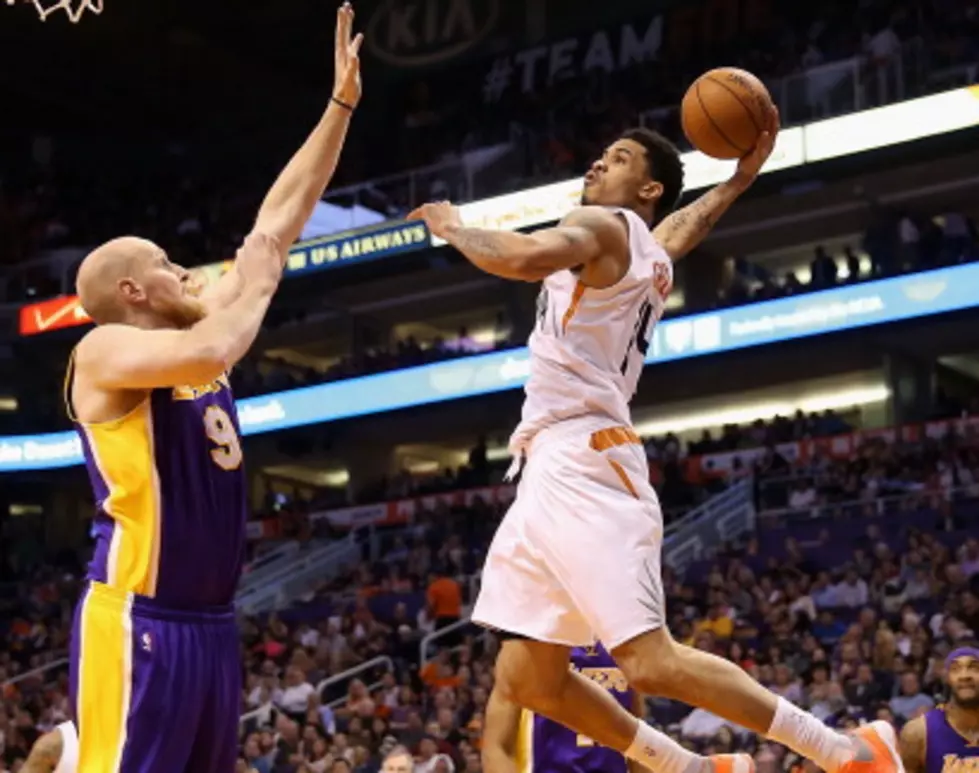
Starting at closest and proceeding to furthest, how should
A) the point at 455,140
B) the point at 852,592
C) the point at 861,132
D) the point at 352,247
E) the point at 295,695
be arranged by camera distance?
the point at 852,592 → the point at 295,695 → the point at 861,132 → the point at 352,247 → the point at 455,140

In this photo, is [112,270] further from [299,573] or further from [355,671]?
[299,573]

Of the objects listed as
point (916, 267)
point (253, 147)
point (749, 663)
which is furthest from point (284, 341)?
point (749, 663)

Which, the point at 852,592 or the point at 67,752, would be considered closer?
the point at 67,752

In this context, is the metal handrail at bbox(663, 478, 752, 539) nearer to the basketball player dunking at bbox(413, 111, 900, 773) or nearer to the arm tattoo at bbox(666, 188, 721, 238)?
the arm tattoo at bbox(666, 188, 721, 238)

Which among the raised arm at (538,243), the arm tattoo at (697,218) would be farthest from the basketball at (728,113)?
the raised arm at (538,243)

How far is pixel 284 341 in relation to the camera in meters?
29.3

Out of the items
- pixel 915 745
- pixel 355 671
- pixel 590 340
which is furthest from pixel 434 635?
pixel 590 340

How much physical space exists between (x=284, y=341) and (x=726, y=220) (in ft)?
31.2

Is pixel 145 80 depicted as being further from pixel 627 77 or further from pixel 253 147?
pixel 627 77

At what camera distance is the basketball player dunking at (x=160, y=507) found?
363 centimetres

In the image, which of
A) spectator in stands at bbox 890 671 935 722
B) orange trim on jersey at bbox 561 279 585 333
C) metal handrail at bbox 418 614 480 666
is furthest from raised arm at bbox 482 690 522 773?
metal handrail at bbox 418 614 480 666

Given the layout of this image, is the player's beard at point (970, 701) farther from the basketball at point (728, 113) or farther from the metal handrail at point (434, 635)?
the metal handrail at point (434, 635)

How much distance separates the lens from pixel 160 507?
3799mm

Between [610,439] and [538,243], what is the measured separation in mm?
667
